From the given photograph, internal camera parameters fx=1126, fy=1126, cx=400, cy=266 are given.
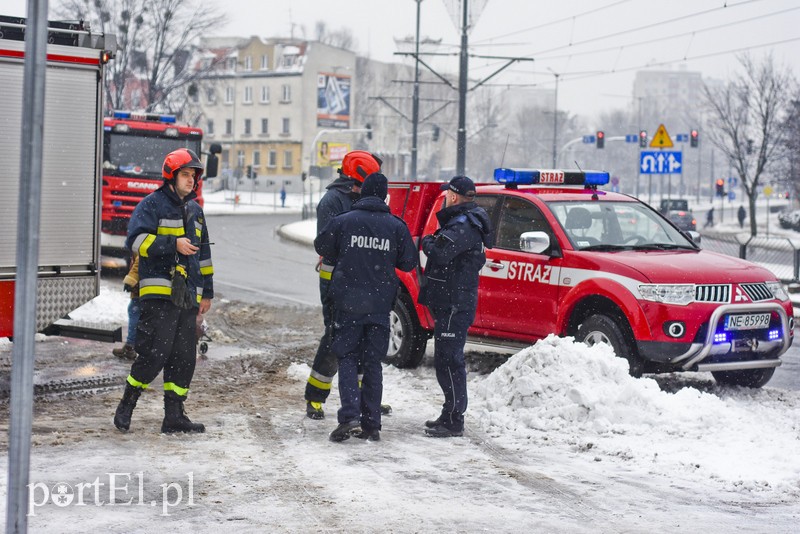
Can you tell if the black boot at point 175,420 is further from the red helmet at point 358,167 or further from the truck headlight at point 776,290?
the truck headlight at point 776,290

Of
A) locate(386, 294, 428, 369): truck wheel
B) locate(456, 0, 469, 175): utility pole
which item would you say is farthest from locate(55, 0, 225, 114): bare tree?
locate(386, 294, 428, 369): truck wheel

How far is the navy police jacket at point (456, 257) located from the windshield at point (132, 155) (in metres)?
12.9

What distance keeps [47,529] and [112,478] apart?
961 mm

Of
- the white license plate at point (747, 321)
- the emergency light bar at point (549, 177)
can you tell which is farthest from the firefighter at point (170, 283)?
the white license plate at point (747, 321)

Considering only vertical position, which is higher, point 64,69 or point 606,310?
point 64,69

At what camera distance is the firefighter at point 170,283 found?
7273mm

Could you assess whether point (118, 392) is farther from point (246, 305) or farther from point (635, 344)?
point (246, 305)

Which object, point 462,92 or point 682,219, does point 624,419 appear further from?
point 682,219

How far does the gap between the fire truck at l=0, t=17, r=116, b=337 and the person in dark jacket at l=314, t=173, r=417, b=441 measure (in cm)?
244

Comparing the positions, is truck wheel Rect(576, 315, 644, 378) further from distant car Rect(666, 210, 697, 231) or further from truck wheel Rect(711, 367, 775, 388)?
distant car Rect(666, 210, 697, 231)

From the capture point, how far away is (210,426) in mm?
7758

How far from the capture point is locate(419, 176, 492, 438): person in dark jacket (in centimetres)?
776

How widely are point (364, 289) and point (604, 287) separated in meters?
2.54

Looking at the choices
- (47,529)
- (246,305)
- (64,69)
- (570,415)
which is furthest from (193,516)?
(246,305)
